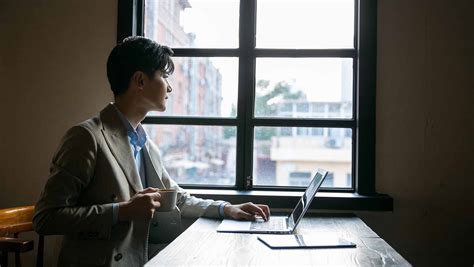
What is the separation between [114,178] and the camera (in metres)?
1.71

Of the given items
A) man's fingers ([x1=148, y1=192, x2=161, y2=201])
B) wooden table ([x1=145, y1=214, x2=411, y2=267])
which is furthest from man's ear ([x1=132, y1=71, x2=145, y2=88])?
wooden table ([x1=145, y1=214, x2=411, y2=267])

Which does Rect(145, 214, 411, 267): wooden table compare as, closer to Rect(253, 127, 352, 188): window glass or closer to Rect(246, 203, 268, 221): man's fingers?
Rect(246, 203, 268, 221): man's fingers

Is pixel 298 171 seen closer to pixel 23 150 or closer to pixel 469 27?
pixel 469 27

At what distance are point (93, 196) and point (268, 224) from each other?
0.72 m

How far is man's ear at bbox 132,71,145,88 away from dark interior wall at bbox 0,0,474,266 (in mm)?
889

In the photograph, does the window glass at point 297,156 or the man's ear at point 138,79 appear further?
the window glass at point 297,156

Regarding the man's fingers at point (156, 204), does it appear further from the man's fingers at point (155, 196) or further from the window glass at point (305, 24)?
the window glass at point (305, 24)

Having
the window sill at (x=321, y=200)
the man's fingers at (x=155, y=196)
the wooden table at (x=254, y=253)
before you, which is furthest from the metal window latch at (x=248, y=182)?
the man's fingers at (x=155, y=196)

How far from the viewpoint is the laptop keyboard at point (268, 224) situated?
6.14ft

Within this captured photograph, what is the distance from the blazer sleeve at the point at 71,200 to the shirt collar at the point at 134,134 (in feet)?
0.74

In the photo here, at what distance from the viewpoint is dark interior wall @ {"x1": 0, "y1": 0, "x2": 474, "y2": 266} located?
2.49 metres

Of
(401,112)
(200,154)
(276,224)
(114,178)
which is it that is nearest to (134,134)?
(114,178)

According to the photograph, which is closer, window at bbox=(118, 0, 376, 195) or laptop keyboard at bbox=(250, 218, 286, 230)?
laptop keyboard at bbox=(250, 218, 286, 230)

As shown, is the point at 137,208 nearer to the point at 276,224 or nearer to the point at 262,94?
the point at 276,224
